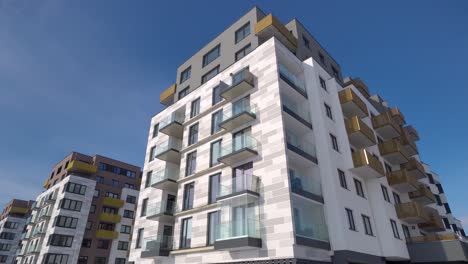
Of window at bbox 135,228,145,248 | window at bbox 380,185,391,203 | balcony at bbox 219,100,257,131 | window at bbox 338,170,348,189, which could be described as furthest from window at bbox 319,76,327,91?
window at bbox 135,228,145,248

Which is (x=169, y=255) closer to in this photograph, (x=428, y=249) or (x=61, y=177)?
(x=428, y=249)

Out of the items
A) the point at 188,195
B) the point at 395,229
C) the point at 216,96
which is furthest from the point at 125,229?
the point at 395,229

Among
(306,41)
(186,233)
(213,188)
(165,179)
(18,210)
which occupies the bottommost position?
(186,233)

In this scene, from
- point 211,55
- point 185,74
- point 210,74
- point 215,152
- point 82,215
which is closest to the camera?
point 215,152

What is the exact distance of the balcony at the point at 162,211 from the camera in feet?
82.9

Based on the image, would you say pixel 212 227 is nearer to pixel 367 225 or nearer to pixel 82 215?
pixel 367 225

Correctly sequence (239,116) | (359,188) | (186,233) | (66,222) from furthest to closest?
(66,222), (359,188), (186,233), (239,116)

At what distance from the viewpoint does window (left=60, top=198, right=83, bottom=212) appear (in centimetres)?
4919

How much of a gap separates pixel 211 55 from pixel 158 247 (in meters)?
19.9

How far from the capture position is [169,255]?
75.0 feet

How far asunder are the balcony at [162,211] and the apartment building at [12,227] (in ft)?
213

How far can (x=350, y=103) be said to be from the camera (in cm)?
2617

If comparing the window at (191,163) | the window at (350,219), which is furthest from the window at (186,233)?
the window at (350,219)

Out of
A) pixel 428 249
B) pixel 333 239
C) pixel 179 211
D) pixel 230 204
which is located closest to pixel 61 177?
pixel 179 211
